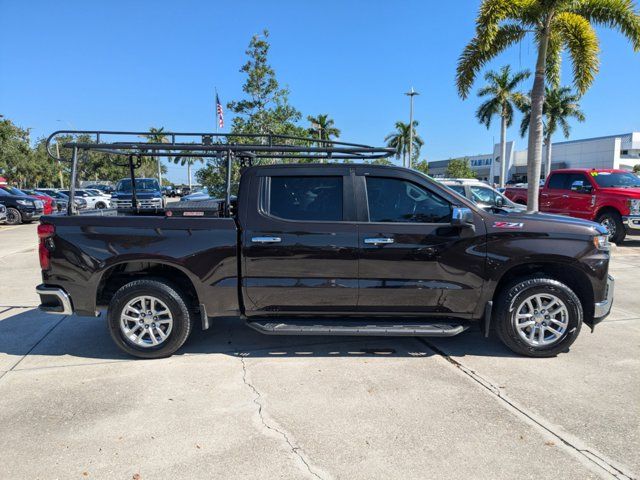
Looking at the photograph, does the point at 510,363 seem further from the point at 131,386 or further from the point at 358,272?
the point at 131,386

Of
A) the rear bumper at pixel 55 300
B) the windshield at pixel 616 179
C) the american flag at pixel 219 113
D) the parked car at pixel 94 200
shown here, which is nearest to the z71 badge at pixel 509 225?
the rear bumper at pixel 55 300

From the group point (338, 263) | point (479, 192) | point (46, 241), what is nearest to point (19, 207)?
point (46, 241)

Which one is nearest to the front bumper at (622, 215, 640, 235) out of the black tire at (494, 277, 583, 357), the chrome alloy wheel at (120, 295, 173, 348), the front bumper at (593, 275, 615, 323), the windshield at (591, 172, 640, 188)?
the windshield at (591, 172, 640, 188)

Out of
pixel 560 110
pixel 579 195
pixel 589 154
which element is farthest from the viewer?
pixel 589 154

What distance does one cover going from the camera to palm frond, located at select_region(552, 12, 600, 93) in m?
12.6

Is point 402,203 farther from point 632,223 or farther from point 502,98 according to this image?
point 502,98

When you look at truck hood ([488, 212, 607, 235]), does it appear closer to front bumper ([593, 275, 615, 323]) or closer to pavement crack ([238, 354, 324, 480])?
front bumper ([593, 275, 615, 323])

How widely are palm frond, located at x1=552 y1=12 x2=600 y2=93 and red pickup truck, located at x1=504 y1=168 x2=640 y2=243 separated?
2.60 m

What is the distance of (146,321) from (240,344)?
1.00 m

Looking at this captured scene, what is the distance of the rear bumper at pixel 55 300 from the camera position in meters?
4.39

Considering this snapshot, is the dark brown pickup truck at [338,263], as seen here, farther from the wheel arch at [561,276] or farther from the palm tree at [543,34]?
the palm tree at [543,34]

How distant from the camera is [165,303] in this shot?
4.38 m

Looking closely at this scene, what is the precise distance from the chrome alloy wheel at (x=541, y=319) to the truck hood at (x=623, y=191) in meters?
9.34

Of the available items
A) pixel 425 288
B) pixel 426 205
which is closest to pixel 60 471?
pixel 425 288
